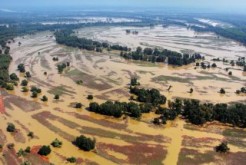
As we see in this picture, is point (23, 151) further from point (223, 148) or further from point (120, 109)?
point (223, 148)

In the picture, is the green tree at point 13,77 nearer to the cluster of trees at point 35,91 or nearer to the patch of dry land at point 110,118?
the patch of dry land at point 110,118

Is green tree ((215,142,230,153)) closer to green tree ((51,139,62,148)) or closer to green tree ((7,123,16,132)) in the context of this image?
green tree ((51,139,62,148))

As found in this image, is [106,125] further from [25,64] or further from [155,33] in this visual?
[155,33]

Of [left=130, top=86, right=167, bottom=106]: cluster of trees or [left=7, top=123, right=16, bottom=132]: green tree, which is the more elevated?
[left=130, top=86, right=167, bottom=106]: cluster of trees

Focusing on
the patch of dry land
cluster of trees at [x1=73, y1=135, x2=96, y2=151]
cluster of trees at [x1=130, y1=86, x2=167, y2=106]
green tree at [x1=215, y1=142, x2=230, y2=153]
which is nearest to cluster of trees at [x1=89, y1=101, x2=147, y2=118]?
the patch of dry land

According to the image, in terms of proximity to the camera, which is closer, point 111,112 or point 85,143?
point 85,143

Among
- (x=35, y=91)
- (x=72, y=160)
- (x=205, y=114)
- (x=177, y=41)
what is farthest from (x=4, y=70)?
(x=177, y=41)

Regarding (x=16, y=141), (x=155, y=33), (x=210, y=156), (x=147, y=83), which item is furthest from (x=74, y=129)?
(x=155, y=33)
